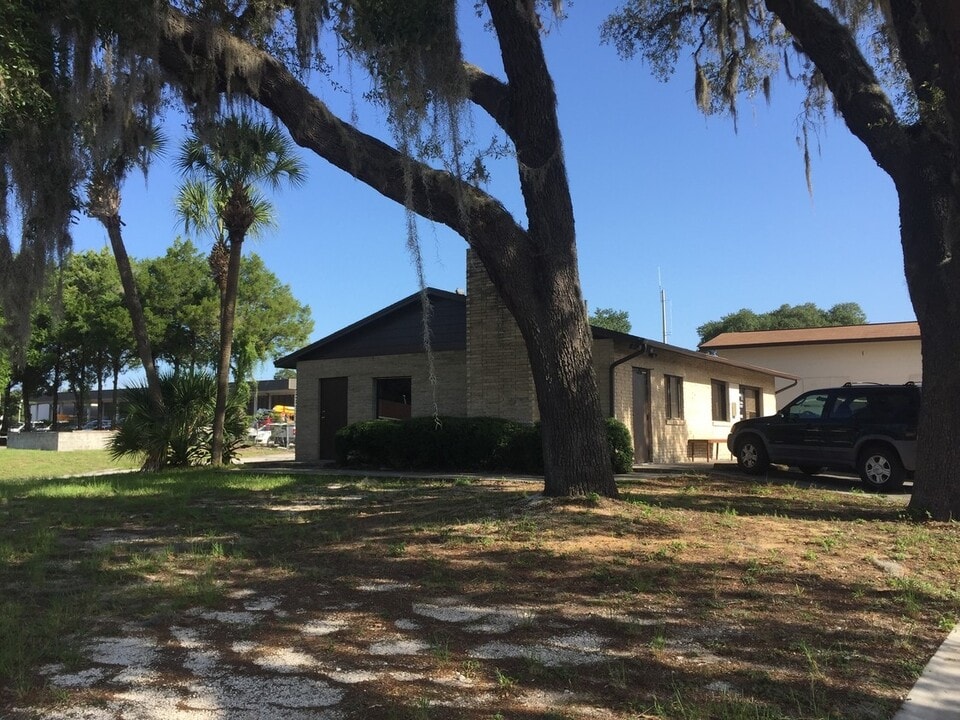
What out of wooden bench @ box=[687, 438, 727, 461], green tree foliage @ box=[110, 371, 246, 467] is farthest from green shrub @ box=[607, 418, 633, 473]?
green tree foliage @ box=[110, 371, 246, 467]

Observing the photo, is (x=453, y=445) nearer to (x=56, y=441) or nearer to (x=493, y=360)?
(x=493, y=360)

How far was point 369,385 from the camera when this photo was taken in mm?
19438

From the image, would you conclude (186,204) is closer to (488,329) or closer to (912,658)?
(488,329)

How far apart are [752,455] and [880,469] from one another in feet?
8.79

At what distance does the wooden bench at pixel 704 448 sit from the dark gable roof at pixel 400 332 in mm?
6907

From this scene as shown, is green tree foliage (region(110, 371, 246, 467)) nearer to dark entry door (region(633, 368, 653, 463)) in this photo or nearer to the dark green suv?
dark entry door (region(633, 368, 653, 463))

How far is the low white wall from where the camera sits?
34.0 m

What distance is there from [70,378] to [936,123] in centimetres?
4624

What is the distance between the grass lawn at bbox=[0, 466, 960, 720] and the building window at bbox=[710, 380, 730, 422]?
1362cm

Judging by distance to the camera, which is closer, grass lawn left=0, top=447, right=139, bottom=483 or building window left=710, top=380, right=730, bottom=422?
grass lawn left=0, top=447, right=139, bottom=483

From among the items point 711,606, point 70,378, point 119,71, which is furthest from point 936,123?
point 70,378

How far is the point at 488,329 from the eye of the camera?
1691 cm

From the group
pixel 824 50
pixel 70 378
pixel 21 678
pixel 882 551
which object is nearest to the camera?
pixel 21 678

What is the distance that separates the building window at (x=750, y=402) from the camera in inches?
965
